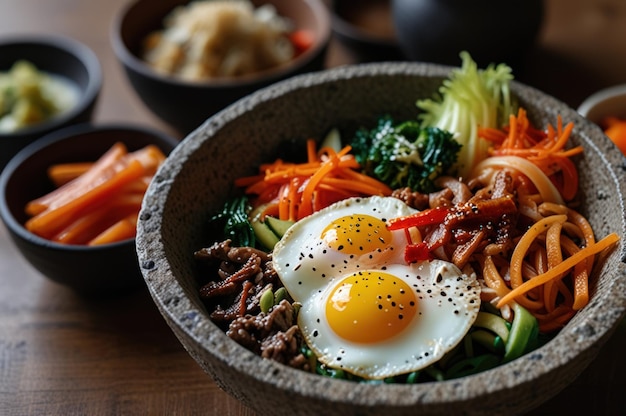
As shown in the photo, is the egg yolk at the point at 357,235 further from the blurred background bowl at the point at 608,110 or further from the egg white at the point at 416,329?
the blurred background bowl at the point at 608,110

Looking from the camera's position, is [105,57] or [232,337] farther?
[105,57]

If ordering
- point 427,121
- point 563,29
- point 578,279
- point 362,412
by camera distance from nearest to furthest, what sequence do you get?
1. point 362,412
2. point 578,279
3. point 427,121
4. point 563,29

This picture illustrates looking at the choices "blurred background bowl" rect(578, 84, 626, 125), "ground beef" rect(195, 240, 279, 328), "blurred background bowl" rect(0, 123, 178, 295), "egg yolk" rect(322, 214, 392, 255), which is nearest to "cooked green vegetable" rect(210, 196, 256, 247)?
"ground beef" rect(195, 240, 279, 328)

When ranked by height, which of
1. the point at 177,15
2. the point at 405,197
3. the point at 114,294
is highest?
the point at 405,197

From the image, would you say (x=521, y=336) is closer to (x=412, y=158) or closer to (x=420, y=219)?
(x=420, y=219)

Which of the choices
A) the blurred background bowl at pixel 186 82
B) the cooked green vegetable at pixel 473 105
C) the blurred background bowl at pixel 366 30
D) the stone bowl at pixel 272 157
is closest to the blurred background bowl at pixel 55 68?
the blurred background bowl at pixel 186 82

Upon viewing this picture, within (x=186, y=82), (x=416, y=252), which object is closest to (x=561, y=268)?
(x=416, y=252)

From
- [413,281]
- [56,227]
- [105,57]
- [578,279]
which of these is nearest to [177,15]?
[105,57]

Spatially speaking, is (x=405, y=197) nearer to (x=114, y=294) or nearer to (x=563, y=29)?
(x=114, y=294)
